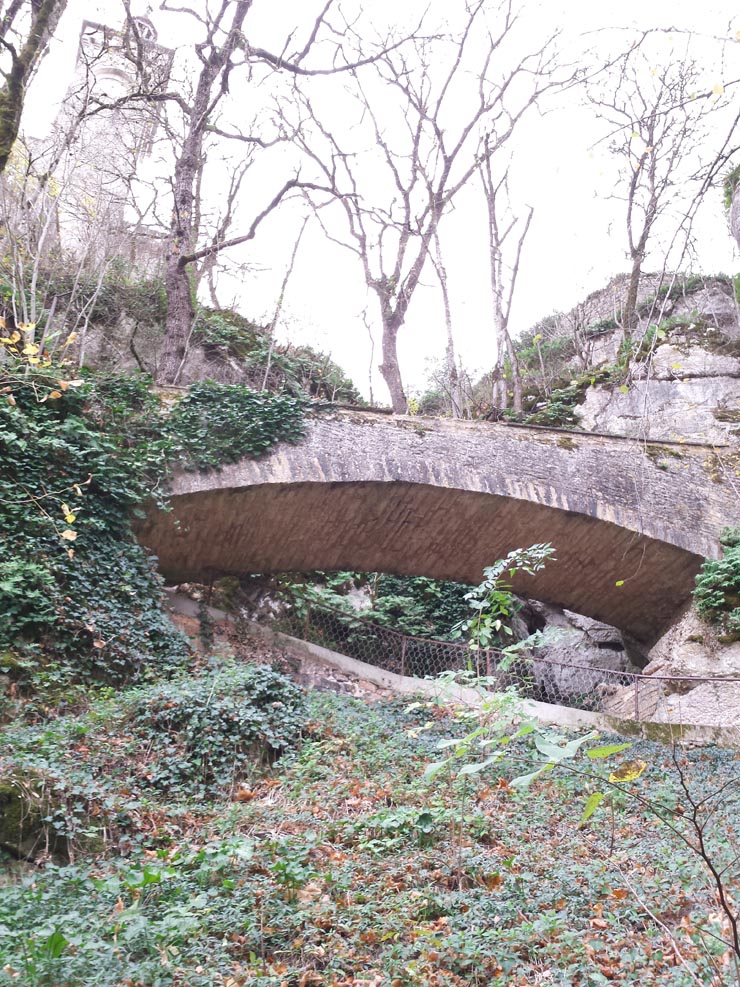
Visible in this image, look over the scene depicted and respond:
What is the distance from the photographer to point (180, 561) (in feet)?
28.4

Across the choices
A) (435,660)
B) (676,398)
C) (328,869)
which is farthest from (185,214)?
(328,869)

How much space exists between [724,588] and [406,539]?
11.5ft

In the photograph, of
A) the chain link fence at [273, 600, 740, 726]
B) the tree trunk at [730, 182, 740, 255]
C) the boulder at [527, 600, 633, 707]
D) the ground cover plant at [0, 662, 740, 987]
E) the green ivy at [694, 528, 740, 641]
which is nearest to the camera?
the ground cover plant at [0, 662, 740, 987]

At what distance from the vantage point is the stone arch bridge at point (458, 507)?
27.1 feet

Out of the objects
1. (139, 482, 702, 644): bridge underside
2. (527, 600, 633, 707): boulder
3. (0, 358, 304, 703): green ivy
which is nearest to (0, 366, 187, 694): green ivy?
(0, 358, 304, 703): green ivy

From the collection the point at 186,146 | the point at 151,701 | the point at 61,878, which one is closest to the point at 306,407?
the point at 151,701

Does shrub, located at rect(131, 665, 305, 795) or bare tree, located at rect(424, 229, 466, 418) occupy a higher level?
bare tree, located at rect(424, 229, 466, 418)

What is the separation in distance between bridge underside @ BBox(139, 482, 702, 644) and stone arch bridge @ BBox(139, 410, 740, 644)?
0.01m

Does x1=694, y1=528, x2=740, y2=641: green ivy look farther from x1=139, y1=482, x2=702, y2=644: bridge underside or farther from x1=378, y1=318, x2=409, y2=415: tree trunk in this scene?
x1=378, y1=318, x2=409, y2=415: tree trunk

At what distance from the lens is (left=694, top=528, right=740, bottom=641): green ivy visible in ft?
29.4

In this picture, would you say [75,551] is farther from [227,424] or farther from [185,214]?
[185,214]

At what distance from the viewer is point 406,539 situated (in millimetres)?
9047

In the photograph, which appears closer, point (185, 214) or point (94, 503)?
point (94, 503)

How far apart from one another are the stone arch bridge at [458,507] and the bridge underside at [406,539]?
0.6 inches
